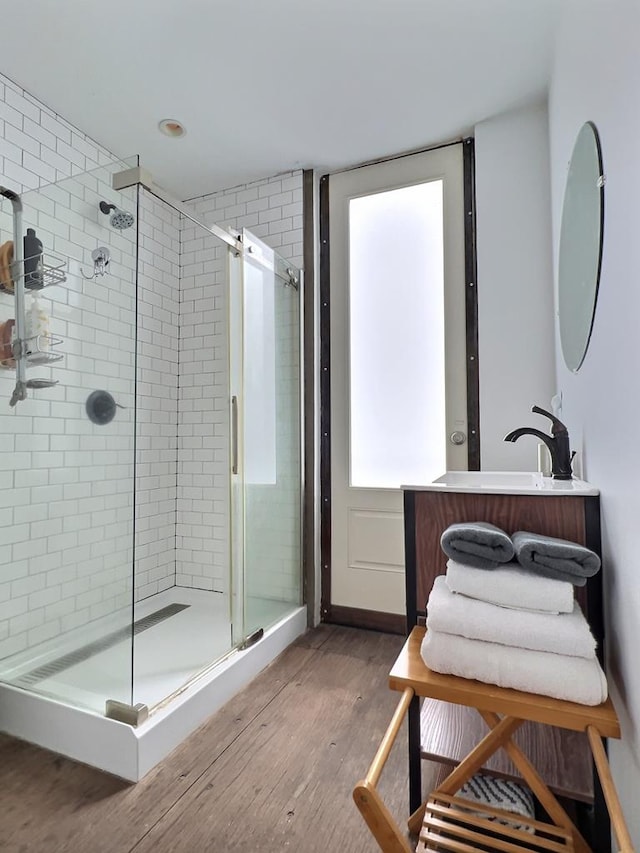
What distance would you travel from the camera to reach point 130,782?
141 centimetres

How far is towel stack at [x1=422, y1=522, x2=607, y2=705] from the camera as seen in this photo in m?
0.89

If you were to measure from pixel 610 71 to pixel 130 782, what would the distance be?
2263mm

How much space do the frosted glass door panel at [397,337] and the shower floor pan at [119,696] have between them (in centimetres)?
119

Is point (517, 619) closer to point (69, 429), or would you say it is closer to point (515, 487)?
point (515, 487)

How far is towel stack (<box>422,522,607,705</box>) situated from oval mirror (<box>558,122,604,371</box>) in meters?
0.64

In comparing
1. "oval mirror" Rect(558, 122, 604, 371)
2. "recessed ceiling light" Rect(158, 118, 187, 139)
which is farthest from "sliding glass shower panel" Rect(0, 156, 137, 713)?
"oval mirror" Rect(558, 122, 604, 371)

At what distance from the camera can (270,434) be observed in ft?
7.84

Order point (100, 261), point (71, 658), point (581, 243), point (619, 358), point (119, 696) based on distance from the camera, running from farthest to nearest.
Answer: point (100, 261)
point (71, 658)
point (119, 696)
point (581, 243)
point (619, 358)

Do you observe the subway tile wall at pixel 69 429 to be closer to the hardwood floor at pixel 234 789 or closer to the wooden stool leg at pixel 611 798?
the hardwood floor at pixel 234 789

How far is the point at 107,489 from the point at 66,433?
0.30 metres

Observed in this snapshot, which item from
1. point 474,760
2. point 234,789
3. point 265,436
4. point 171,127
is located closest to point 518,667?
point 474,760

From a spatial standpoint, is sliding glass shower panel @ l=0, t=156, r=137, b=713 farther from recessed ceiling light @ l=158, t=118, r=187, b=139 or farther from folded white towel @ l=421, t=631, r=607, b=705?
folded white towel @ l=421, t=631, r=607, b=705

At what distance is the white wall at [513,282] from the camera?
226 cm

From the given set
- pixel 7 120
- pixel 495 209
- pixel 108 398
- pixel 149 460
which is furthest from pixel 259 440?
pixel 7 120
